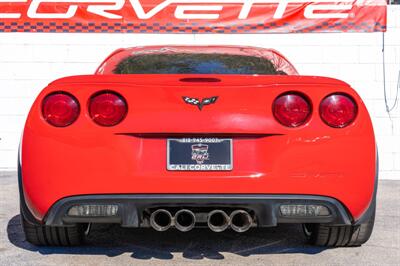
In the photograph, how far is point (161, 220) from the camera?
3166mm

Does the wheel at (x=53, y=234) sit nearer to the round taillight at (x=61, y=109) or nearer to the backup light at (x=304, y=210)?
the round taillight at (x=61, y=109)

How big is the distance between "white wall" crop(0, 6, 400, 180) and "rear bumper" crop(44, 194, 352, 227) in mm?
5378

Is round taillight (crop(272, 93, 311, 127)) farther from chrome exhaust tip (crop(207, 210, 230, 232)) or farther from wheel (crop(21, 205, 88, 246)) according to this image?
wheel (crop(21, 205, 88, 246))

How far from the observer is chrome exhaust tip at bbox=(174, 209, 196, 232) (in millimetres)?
3079

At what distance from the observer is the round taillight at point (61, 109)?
3.11 meters

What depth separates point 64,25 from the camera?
8320mm

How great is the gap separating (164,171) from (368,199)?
111cm

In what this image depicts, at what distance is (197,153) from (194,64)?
3.59 feet

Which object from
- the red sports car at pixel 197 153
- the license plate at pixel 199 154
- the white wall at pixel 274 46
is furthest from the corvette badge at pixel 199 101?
the white wall at pixel 274 46

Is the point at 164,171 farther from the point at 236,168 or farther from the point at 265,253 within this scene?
the point at 265,253

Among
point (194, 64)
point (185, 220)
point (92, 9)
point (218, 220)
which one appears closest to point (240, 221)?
point (218, 220)

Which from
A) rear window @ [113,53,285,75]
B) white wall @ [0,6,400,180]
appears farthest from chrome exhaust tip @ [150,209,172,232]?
white wall @ [0,6,400,180]

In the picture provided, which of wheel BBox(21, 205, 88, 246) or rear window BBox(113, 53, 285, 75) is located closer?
wheel BBox(21, 205, 88, 246)

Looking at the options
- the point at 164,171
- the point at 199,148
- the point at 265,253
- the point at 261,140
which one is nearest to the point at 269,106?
the point at 261,140
